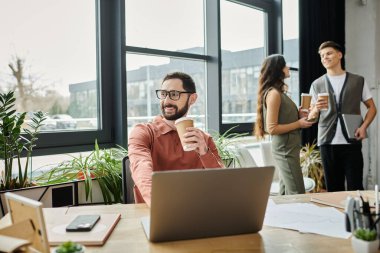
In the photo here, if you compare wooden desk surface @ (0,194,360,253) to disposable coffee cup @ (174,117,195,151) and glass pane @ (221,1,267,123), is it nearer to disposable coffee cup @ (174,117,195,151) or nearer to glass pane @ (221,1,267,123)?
disposable coffee cup @ (174,117,195,151)

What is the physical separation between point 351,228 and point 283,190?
182cm

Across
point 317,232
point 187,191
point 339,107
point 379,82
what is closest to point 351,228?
point 317,232

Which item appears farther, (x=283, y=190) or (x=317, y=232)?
(x=283, y=190)

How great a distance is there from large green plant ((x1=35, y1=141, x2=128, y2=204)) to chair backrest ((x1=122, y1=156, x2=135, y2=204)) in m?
0.57

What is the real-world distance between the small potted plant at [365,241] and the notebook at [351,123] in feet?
7.06

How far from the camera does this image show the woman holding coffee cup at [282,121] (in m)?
2.69

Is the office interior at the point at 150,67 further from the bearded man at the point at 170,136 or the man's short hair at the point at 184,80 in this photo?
the man's short hair at the point at 184,80

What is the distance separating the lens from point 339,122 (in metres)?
3.04

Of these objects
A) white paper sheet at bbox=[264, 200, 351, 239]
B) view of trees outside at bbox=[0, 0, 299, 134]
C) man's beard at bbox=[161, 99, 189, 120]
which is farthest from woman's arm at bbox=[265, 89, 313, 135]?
white paper sheet at bbox=[264, 200, 351, 239]

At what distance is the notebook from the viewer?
2.98 m

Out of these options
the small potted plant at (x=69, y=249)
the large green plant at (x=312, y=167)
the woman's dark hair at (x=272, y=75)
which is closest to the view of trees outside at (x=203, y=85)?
the large green plant at (x=312, y=167)

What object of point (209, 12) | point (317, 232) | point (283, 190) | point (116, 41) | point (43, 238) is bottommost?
point (283, 190)

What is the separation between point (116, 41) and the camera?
9.60 feet

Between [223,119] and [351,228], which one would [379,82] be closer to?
[223,119]
